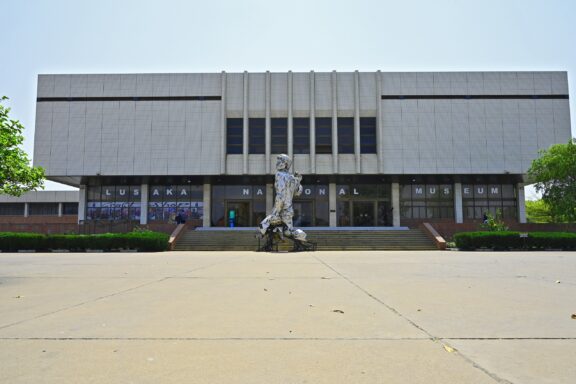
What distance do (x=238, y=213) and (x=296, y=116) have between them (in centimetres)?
1009

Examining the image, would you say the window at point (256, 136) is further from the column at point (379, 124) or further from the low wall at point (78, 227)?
the low wall at point (78, 227)

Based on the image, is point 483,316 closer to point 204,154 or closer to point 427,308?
point 427,308

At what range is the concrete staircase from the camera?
26969 mm

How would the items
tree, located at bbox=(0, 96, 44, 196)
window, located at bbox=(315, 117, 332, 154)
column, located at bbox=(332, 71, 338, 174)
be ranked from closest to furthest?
tree, located at bbox=(0, 96, 44, 196)
column, located at bbox=(332, 71, 338, 174)
window, located at bbox=(315, 117, 332, 154)

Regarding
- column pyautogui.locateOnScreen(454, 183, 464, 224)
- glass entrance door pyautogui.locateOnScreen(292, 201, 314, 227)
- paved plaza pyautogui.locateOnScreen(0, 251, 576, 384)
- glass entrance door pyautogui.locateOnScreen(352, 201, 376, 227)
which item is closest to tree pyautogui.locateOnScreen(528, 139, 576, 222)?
column pyautogui.locateOnScreen(454, 183, 464, 224)

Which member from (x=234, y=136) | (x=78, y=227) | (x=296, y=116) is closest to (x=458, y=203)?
(x=296, y=116)

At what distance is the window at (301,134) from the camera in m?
37.4

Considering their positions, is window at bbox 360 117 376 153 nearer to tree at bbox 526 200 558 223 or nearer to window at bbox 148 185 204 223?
window at bbox 148 185 204 223

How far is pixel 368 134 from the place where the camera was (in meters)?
37.6

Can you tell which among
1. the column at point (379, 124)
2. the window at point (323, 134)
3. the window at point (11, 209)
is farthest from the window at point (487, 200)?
the window at point (11, 209)

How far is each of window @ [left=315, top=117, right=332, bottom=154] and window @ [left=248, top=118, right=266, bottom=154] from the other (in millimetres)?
4634

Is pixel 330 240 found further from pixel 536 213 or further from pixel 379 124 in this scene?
pixel 536 213

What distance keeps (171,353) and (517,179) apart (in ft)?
136

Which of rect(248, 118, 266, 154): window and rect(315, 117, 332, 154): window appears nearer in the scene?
rect(315, 117, 332, 154): window
